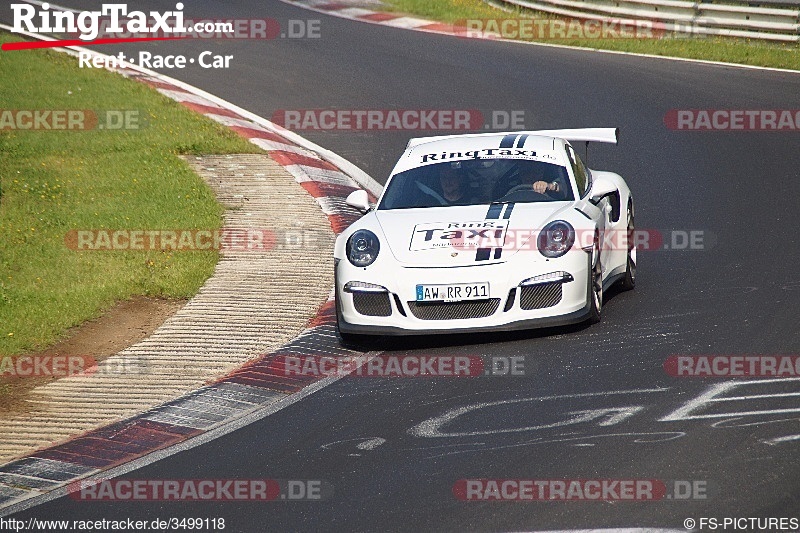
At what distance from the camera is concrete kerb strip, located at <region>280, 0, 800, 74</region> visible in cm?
1944

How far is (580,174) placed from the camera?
970cm

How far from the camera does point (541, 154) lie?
951 cm

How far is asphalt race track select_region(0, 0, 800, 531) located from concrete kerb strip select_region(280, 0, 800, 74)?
504 cm

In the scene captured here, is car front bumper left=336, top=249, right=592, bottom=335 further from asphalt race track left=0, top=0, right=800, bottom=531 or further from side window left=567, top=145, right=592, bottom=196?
side window left=567, top=145, right=592, bottom=196

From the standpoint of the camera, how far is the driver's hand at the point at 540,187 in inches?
363

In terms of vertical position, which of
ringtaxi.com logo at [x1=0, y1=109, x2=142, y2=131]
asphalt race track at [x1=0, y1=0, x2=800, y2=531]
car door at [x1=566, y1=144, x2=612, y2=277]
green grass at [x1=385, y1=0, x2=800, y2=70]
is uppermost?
green grass at [x1=385, y1=0, x2=800, y2=70]

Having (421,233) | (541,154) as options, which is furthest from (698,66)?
(421,233)

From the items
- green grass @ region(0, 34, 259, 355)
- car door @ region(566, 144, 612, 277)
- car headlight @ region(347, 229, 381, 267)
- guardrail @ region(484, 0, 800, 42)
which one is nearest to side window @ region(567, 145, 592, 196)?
car door @ region(566, 144, 612, 277)

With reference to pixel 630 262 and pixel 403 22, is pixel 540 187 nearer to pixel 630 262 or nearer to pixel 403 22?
pixel 630 262

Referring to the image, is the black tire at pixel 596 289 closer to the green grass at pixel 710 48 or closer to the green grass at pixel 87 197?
the green grass at pixel 87 197

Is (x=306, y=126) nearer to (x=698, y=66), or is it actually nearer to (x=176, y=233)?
(x=176, y=233)

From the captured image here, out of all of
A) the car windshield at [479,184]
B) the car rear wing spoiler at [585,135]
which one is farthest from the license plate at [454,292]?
the car rear wing spoiler at [585,135]

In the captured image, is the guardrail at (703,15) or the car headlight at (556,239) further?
the guardrail at (703,15)

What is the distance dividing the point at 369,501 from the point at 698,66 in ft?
47.5
